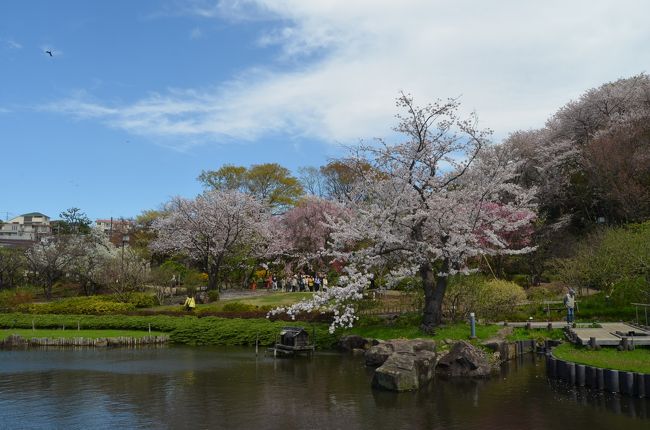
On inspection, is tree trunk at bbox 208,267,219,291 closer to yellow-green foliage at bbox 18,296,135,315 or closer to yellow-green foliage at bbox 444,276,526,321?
yellow-green foliage at bbox 18,296,135,315

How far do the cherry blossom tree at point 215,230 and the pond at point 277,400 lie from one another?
2303 centimetres

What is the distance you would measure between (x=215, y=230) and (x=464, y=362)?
3049 cm

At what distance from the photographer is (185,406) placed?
17.1 meters

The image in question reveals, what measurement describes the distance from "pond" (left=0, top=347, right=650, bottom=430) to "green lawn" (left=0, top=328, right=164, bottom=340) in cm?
671

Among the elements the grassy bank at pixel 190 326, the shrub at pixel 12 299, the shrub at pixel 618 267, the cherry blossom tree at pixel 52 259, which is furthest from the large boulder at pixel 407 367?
the cherry blossom tree at pixel 52 259

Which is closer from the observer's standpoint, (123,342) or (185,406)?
(185,406)

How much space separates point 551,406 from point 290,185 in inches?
2225

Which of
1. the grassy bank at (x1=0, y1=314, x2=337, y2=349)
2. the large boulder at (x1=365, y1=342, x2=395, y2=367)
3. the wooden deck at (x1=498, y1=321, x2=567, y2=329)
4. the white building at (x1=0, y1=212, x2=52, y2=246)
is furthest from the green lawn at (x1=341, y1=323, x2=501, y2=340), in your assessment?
the white building at (x1=0, y1=212, x2=52, y2=246)

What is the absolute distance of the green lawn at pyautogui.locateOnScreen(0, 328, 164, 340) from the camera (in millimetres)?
31625

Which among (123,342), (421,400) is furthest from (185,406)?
(123,342)

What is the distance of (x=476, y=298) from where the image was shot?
1134 inches

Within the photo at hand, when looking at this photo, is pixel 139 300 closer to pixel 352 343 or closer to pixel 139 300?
pixel 139 300

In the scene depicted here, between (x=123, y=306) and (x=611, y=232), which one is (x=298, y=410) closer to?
(x=611, y=232)

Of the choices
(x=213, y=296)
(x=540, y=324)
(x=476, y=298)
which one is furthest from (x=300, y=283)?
(x=540, y=324)
